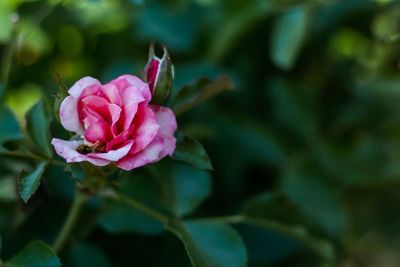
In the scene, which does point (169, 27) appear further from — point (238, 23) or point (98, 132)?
point (98, 132)

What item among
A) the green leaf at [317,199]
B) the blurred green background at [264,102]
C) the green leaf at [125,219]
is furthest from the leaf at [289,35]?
the green leaf at [125,219]

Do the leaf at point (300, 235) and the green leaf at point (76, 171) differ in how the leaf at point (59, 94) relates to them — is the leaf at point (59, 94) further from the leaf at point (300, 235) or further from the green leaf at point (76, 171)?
the leaf at point (300, 235)

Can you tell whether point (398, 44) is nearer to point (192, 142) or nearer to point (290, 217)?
Answer: point (290, 217)

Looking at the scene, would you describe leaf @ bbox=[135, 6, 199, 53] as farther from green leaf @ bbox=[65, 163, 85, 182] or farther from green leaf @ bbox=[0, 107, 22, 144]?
green leaf @ bbox=[65, 163, 85, 182]

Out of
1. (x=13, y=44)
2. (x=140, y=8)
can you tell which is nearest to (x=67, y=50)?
(x=140, y=8)

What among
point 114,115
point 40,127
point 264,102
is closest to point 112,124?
point 114,115

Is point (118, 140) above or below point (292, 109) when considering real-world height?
above
